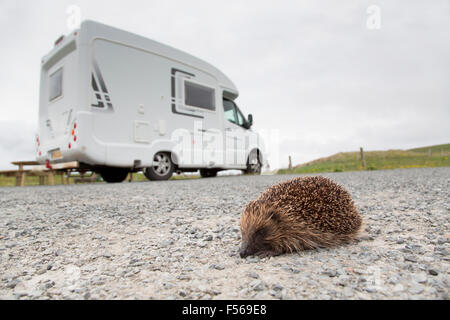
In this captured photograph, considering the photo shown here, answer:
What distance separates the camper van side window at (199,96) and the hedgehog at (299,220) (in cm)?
818

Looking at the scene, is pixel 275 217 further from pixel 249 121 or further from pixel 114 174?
pixel 249 121

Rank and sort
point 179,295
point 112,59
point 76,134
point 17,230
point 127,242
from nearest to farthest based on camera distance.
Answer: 1. point 179,295
2. point 127,242
3. point 17,230
4. point 76,134
5. point 112,59

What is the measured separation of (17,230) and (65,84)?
6.50 m

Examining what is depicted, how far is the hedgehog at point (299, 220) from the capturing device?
7.77 ft

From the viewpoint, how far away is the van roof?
7875 mm

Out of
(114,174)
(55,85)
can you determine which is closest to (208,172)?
(114,174)

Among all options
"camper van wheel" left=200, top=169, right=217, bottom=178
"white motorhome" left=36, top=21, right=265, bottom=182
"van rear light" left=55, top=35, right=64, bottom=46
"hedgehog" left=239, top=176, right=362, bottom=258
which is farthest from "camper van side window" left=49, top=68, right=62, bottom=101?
"hedgehog" left=239, top=176, right=362, bottom=258

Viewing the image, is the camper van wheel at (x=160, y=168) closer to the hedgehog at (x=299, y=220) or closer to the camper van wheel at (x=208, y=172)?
the camper van wheel at (x=208, y=172)

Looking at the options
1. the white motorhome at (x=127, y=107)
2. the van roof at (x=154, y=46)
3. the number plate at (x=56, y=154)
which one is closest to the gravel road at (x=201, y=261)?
the white motorhome at (x=127, y=107)

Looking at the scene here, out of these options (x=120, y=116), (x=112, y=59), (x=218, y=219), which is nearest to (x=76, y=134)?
(x=120, y=116)

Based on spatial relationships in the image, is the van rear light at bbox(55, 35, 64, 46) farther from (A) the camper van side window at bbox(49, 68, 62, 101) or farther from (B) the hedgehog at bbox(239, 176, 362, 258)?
(B) the hedgehog at bbox(239, 176, 362, 258)

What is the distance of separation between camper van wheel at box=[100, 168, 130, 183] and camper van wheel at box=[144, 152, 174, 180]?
1063mm

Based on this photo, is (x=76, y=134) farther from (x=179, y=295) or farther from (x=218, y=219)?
(x=179, y=295)

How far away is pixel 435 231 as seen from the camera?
2.61 meters
